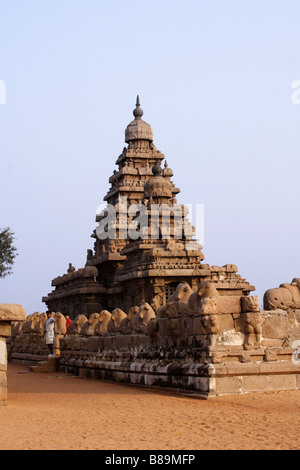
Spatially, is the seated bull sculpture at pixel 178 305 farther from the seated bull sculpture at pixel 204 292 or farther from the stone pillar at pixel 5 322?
the stone pillar at pixel 5 322

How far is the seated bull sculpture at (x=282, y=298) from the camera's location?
11055 mm

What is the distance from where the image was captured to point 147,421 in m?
7.45

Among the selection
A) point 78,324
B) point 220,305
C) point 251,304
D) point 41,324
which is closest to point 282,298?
point 251,304

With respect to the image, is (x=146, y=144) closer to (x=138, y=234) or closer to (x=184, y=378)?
(x=138, y=234)

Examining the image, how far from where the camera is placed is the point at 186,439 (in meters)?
6.27

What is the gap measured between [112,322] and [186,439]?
8640mm

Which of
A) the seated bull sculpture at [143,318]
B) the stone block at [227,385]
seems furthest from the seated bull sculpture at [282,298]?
the seated bull sculpture at [143,318]

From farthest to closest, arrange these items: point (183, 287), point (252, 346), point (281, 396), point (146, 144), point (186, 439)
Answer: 1. point (146, 144)
2. point (183, 287)
3. point (252, 346)
4. point (281, 396)
5. point (186, 439)

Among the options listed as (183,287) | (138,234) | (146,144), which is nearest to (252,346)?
(183,287)

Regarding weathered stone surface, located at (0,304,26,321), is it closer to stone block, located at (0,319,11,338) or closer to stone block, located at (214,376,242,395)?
stone block, located at (0,319,11,338)

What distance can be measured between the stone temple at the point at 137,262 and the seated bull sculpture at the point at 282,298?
18.4 m
